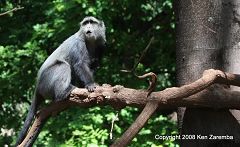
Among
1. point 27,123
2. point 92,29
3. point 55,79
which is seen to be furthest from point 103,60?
point 27,123

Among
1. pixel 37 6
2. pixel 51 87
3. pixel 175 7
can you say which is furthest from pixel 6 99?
pixel 175 7

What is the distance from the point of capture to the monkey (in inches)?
180

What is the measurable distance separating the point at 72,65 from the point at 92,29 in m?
0.45

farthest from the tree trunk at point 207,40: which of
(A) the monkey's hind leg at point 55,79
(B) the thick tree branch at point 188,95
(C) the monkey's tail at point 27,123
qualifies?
(C) the monkey's tail at point 27,123

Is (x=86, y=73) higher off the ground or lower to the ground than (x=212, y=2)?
lower

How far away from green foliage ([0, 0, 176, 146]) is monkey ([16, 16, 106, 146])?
2.19 ft

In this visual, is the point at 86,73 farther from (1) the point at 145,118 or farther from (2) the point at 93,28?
(1) the point at 145,118

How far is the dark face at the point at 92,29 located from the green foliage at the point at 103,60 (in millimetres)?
643

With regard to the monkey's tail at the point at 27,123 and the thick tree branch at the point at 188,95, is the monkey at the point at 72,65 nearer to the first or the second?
the monkey's tail at the point at 27,123

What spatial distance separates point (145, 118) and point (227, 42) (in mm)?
914

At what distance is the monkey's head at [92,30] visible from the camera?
489cm

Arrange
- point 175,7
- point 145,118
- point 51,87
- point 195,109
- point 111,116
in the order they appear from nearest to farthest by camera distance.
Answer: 1. point 145,118
2. point 195,109
3. point 175,7
4. point 51,87
5. point 111,116

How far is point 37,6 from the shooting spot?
6926 millimetres

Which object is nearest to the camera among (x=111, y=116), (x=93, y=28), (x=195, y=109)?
(x=195, y=109)
